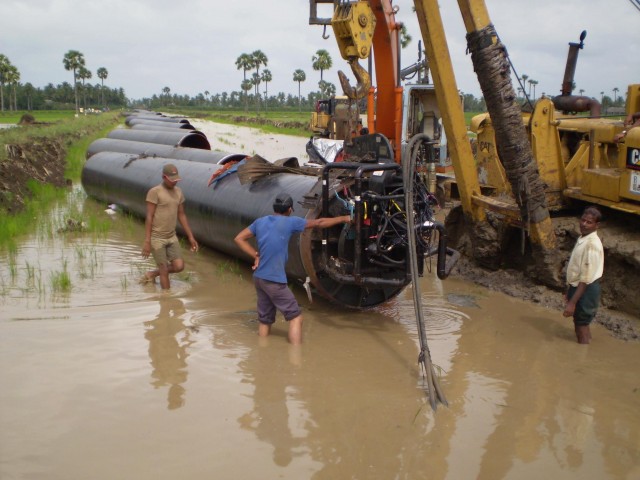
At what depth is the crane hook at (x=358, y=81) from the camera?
10.4 metres

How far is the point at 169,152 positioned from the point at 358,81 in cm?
511

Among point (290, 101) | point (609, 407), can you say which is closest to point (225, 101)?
point (290, 101)

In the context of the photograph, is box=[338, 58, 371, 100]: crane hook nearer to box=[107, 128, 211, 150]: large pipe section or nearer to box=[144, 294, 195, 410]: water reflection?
box=[144, 294, 195, 410]: water reflection

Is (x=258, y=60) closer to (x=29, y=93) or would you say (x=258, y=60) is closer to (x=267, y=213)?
(x=29, y=93)

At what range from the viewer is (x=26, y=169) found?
51.3 ft

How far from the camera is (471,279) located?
29.1 ft

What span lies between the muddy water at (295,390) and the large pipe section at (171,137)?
9.26m

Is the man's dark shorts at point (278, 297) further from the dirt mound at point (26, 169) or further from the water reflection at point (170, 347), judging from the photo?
the dirt mound at point (26, 169)

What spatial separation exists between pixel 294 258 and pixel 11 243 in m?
5.03

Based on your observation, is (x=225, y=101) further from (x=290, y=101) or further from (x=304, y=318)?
(x=304, y=318)

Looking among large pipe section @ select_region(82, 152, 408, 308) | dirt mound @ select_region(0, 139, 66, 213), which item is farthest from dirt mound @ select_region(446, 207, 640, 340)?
dirt mound @ select_region(0, 139, 66, 213)

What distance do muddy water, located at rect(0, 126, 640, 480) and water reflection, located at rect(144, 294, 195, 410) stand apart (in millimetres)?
24

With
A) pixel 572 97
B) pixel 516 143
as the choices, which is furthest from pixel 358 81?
pixel 516 143

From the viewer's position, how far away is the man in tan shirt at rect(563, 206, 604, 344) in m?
5.98
